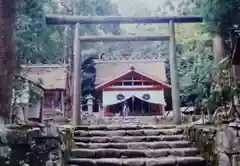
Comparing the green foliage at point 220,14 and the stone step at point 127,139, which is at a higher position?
the green foliage at point 220,14

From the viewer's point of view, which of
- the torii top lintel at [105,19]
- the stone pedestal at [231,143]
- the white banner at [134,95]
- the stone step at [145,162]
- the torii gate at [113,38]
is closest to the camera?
the stone pedestal at [231,143]

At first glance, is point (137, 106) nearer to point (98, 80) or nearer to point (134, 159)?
point (98, 80)

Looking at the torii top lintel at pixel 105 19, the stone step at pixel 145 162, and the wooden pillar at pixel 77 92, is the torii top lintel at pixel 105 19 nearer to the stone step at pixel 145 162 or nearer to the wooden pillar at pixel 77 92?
the wooden pillar at pixel 77 92

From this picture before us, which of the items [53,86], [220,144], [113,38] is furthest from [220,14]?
[53,86]

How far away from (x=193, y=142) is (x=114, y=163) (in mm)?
1466

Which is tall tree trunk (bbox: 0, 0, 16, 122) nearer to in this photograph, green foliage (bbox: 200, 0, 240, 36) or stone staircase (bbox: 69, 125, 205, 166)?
stone staircase (bbox: 69, 125, 205, 166)

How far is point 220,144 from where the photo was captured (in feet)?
11.1

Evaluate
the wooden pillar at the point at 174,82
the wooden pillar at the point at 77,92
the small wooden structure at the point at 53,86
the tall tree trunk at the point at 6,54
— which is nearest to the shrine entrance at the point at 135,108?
the small wooden structure at the point at 53,86

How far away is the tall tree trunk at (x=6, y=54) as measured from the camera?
11.5ft

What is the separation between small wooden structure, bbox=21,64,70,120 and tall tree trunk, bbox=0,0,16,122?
1213 cm

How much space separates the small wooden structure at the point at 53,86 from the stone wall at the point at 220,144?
40.6ft

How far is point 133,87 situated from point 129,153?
582 inches

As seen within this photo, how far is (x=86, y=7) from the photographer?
18734 mm

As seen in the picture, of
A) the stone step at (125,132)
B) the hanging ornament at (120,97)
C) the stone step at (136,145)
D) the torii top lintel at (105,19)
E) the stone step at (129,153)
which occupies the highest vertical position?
the torii top lintel at (105,19)
